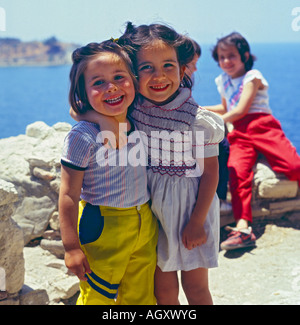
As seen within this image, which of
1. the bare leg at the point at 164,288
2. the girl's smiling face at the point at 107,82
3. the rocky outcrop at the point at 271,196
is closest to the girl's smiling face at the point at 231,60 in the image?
the rocky outcrop at the point at 271,196

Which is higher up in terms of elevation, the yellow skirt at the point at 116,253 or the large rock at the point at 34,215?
the yellow skirt at the point at 116,253

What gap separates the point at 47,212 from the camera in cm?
333

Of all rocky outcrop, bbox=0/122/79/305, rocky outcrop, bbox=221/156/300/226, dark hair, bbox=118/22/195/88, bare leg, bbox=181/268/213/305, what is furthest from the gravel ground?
dark hair, bbox=118/22/195/88

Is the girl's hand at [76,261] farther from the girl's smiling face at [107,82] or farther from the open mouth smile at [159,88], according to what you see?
the open mouth smile at [159,88]

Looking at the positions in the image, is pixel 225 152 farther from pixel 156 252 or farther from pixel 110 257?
pixel 110 257

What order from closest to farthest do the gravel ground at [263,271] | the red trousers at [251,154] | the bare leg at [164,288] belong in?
the bare leg at [164,288], the gravel ground at [263,271], the red trousers at [251,154]

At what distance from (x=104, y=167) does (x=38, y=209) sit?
164 centimetres

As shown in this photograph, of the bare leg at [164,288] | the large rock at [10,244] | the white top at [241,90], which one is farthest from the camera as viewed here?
the white top at [241,90]

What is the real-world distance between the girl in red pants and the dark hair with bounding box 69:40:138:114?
1.93m

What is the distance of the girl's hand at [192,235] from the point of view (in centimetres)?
200

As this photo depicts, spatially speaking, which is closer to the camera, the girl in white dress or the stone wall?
the girl in white dress

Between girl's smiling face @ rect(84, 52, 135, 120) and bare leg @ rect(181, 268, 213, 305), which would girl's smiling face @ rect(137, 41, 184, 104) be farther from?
bare leg @ rect(181, 268, 213, 305)

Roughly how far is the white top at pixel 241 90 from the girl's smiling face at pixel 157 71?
190 cm

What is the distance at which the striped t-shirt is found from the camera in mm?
A: 1792
